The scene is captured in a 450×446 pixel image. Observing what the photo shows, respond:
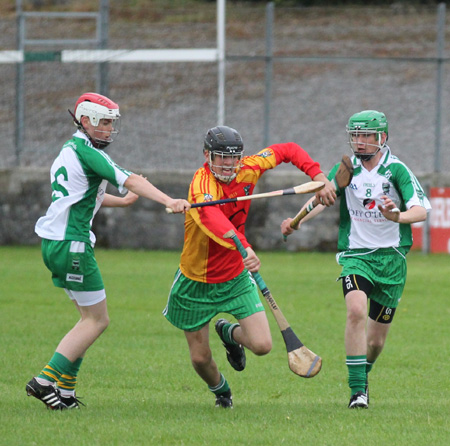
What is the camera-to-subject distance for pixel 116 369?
7.60 meters

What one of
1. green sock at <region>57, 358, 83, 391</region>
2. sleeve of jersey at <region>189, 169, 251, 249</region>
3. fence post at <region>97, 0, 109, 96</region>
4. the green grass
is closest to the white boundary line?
fence post at <region>97, 0, 109, 96</region>

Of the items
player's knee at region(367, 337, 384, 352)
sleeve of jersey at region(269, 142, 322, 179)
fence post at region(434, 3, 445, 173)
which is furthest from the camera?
fence post at region(434, 3, 445, 173)

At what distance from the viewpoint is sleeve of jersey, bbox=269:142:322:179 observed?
6433mm

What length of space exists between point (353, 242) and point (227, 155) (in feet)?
3.83

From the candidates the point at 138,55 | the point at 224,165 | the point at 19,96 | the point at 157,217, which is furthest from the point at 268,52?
the point at 224,165

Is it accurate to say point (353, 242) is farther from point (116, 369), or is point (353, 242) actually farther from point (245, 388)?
point (116, 369)

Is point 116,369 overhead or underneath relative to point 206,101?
underneath

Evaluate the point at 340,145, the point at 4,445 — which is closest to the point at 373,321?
the point at 4,445

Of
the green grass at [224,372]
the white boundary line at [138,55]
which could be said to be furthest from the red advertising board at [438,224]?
the white boundary line at [138,55]

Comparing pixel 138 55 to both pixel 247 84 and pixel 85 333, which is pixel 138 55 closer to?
pixel 247 84

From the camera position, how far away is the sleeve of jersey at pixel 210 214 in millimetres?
5898

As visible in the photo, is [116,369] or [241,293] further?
[116,369]

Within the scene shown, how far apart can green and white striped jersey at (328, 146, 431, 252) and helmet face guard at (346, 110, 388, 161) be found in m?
0.15

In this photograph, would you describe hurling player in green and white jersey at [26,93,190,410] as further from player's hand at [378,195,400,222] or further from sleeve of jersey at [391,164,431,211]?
sleeve of jersey at [391,164,431,211]
